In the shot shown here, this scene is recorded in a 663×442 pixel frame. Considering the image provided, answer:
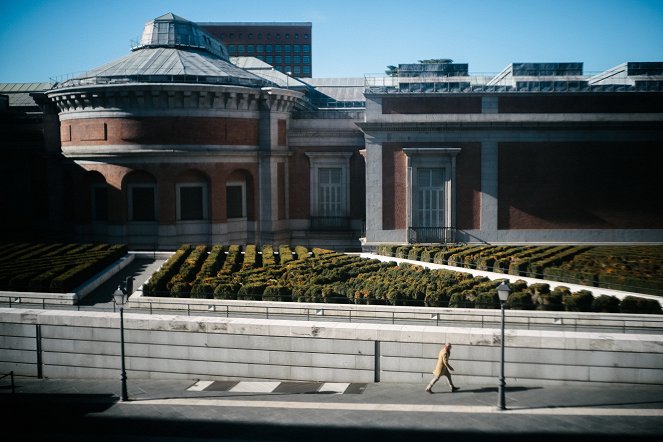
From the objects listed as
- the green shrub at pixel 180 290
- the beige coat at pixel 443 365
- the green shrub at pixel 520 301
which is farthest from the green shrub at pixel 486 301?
the green shrub at pixel 180 290

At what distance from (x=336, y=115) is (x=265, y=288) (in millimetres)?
21345

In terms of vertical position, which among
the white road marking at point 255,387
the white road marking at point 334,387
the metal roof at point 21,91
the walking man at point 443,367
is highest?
the metal roof at point 21,91

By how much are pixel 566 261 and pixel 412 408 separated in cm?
1590

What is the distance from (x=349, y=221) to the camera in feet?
153

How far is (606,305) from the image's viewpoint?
2402 centimetres

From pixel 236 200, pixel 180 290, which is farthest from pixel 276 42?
pixel 180 290

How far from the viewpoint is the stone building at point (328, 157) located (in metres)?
39.1

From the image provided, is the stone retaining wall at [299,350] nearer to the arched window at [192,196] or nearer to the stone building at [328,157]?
the stone building at [328,157]

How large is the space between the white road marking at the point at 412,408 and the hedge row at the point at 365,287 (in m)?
5.38

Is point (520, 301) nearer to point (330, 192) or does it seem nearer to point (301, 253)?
point (301, 253)

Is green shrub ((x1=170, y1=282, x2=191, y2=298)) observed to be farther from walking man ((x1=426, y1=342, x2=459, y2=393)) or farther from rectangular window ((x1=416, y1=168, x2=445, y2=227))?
rectangular window ((x1=416, y1=168, x2=445, y2=227))

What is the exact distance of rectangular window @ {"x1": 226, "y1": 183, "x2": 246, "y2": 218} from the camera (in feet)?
147

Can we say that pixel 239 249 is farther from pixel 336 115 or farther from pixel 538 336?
pixel 538 336

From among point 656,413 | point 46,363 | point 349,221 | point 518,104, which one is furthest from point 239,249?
point 656,413
